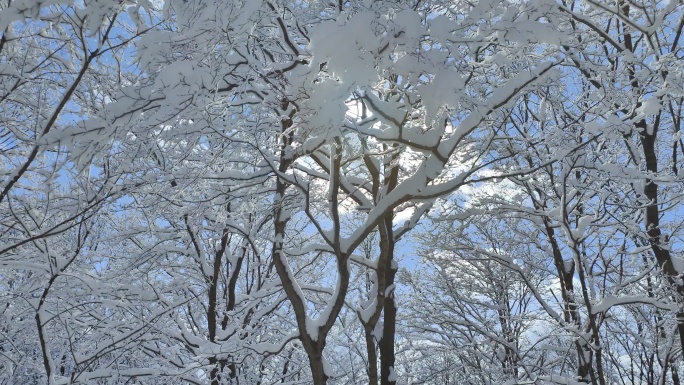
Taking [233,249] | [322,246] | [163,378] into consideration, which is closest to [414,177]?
[322,246]

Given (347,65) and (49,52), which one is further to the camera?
(49,52)

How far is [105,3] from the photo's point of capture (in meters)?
2.81

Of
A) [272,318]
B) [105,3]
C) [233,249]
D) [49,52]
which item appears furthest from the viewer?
[233,249]

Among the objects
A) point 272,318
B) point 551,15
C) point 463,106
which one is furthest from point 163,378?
point 551,15

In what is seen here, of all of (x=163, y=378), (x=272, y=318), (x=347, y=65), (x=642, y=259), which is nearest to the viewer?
(x=347, y=65)

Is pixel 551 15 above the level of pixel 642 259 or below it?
below

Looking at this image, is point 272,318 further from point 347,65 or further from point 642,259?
point 347,65

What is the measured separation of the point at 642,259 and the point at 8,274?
1222 cm

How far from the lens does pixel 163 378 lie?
761cm

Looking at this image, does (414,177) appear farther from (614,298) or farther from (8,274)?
(8,274)

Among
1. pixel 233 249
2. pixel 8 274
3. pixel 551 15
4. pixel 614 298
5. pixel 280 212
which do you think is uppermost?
pixel 233 249

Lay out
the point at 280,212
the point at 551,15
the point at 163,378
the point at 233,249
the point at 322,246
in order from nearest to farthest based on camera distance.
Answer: the point at 551,15
the point at 280,212
the point at 322,246
the point at 163,378
the point at 233,249

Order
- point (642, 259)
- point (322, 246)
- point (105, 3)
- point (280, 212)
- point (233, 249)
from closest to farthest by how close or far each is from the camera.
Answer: point (105, 3) → point (280, 212) → point (322, 246) → point (642, 259) → point (233, 249)

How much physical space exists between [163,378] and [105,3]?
6.33 metres
